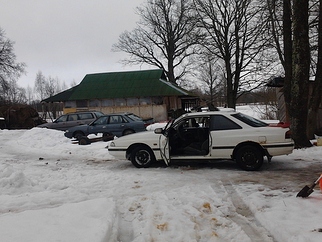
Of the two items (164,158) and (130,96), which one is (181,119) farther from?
(130,96)

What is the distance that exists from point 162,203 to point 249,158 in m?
3.32

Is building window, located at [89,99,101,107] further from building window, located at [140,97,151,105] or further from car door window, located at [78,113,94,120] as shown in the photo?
car door window, located at [78,113,94,120]

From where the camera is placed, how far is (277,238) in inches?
147

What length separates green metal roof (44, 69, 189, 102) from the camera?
29.0 metres

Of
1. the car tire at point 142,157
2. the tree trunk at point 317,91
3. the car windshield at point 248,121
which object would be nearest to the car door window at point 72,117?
the car tire at point 142,157

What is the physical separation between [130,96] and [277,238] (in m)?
26.5

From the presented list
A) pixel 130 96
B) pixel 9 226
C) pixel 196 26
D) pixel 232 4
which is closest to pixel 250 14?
pixel 232 4

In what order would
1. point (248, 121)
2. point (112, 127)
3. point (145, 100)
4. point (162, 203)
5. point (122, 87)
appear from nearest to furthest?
1. point (162, 203)
2. point (248, 121)
3. point (112, 127)
4. point (145, 100)
5. point (122, 87)

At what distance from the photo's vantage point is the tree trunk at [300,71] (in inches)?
386

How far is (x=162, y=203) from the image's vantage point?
5164 millimetres

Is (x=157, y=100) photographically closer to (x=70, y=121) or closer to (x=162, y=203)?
(x=70, y=121)

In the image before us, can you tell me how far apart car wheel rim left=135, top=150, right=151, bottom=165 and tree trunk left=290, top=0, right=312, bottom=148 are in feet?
17.9

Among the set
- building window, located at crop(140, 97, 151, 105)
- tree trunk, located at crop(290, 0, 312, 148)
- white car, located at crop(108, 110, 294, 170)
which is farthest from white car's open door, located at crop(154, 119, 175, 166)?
building window, located at crop(140, 97, 151, 105)

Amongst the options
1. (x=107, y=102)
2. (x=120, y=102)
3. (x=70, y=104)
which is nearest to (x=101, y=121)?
(x=120, y=102)
